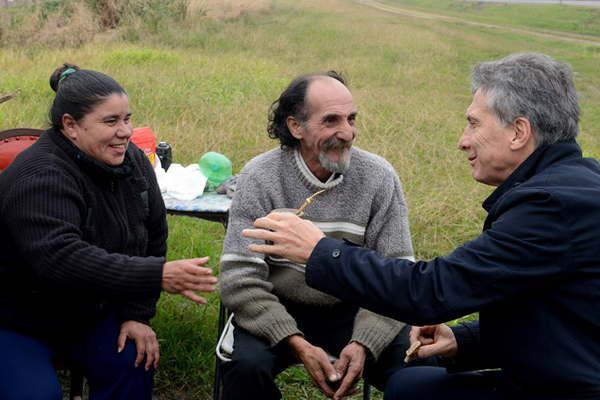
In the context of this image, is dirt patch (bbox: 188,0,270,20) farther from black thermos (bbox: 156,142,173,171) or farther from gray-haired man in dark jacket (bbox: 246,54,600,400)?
gray-haired man in dark jacket (bbox: 246,54,600,400)

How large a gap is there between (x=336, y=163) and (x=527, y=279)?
1.22m

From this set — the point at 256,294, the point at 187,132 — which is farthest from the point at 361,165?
the point at 187,132

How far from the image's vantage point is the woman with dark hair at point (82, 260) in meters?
2.60

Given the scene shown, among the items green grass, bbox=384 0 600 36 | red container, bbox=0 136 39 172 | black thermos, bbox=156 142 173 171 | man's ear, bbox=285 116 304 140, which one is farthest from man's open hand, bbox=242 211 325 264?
green grass, bbox=384 0 600 36

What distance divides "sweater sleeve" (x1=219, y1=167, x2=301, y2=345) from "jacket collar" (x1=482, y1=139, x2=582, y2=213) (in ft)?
3.36

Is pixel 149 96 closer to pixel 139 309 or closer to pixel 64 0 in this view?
pixel 139 309

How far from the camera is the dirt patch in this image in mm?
21203

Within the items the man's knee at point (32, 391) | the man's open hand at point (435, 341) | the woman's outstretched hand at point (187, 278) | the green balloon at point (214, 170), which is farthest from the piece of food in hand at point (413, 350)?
the green balloon at point (214, 170)

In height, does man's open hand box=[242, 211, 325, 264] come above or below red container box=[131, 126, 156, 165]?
above

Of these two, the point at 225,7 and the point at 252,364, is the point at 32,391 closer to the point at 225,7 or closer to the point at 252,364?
the point at 252,364

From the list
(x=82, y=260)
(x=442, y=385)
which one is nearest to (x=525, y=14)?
(x=442, y=385)

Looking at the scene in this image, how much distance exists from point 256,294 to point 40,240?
0.82 metres

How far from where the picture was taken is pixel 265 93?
10.4 meters

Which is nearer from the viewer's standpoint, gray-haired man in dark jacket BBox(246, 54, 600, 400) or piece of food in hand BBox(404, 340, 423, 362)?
gray-haired man in dark jacket BBox(246, 54, 600, 400)
